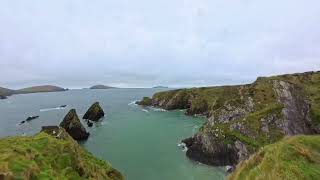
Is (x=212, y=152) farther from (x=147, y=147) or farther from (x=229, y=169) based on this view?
(x=147, y=147)

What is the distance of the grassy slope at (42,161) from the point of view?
2006 centimetres

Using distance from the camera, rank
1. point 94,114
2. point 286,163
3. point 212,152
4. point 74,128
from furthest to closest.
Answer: point 94,114 → point 74,128 → point 212,152 → point 286,163

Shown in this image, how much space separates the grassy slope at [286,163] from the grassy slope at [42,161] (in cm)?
1127

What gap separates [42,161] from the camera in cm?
2414

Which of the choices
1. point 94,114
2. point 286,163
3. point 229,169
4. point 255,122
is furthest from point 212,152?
point 94,114

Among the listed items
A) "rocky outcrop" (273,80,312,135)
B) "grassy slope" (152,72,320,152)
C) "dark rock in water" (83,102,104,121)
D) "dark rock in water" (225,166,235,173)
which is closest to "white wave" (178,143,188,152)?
"grassy slope" (152,72,320,152)

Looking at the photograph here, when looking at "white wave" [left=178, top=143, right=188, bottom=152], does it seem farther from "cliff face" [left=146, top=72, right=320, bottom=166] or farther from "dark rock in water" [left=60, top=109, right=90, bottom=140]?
"dark rock in water" [left=60, top=109, right=90, bottom=140]

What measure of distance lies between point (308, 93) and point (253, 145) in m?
24.0

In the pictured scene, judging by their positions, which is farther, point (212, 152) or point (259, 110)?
point (259, 110)

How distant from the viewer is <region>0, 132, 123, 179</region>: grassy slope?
65.8ft

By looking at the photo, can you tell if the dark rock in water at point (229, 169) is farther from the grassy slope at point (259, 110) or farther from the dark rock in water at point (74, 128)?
the dark rock in water at point (74, 128)

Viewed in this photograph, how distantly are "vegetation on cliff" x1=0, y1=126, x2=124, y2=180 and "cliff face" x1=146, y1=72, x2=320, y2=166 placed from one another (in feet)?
72.6

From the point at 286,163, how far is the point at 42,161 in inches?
635

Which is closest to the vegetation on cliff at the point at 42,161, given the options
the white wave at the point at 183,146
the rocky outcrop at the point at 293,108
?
the white wave at the point at 183,146
